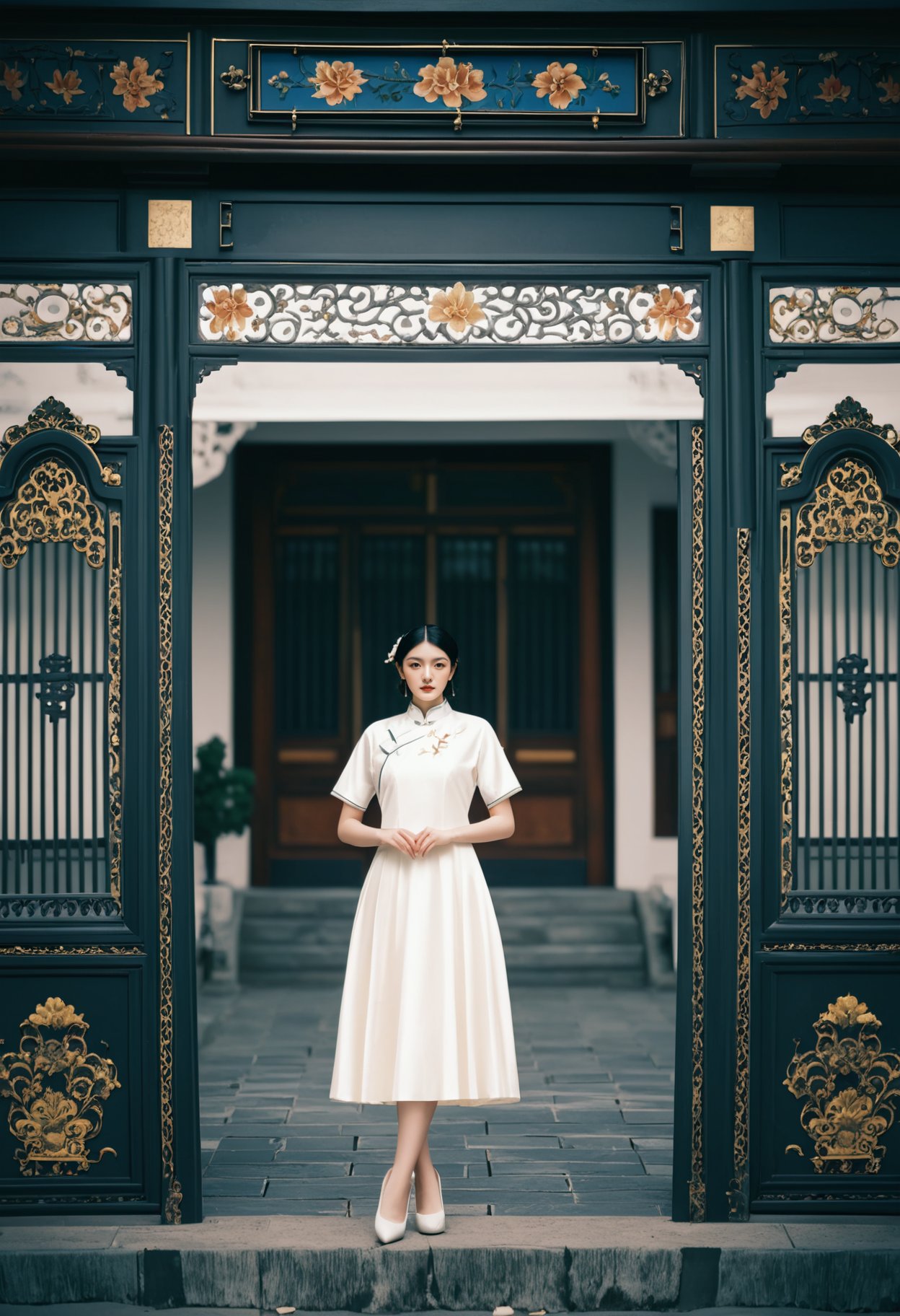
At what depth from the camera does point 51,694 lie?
4.95m

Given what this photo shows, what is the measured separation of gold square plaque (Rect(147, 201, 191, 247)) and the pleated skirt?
2.26 metres

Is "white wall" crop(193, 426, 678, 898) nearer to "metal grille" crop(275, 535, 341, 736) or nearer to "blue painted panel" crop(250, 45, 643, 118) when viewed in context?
"metal grille" crop(275, 535, 341, 736)

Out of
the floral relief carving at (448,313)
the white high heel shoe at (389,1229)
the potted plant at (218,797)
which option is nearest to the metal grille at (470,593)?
the potted plant at (218,797)

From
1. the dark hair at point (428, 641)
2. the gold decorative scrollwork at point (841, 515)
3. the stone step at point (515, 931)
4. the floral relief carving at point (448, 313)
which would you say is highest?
the floral relief carving at point (448, 313)

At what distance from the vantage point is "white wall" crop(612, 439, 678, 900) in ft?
32.3

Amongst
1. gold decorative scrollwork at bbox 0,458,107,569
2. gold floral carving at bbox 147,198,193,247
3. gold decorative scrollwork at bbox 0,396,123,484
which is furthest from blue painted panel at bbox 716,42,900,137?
gold decorative scrollwork at bbox 0,458,107,569

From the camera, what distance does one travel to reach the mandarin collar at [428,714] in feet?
15.3

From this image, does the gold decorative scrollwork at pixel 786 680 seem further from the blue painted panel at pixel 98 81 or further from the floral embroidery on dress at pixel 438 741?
the blue painted panel at pixel 98 81

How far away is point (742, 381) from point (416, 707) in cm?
163

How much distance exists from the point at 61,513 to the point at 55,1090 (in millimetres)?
2014

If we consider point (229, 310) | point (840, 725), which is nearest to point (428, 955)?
point (840, 725)

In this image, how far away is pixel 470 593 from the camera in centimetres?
991

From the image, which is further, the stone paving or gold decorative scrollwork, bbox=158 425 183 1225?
the stone paving

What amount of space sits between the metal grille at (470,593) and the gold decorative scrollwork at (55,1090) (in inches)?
210
